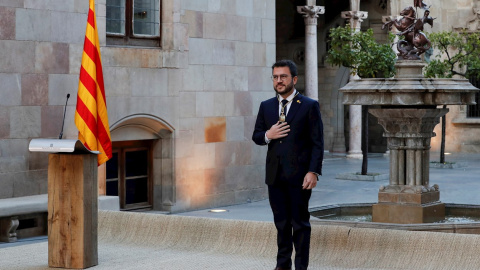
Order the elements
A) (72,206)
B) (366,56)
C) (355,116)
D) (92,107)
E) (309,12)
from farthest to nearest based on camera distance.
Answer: (355,116) < (309,12) < (366,56) < (92,107) < (72,206)

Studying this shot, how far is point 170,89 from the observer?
612 inches

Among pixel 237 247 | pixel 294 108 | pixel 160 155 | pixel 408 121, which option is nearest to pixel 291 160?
pixel 294 108

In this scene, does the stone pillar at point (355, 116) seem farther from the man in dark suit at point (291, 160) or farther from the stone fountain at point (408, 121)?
the man in dark suit at point (291, 160)

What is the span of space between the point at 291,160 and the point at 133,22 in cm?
851

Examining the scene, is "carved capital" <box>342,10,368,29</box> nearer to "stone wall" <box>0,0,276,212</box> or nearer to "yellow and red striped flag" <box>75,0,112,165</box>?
"stone wall" <box>0,0,276,212</box>

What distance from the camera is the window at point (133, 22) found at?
14945 millimetres

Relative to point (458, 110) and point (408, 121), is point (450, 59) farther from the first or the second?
point (408, 121)

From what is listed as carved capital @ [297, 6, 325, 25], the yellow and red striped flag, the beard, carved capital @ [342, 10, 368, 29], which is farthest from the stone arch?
carved capital @ [342, 10, 368, 29]

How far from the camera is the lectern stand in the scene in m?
7.80

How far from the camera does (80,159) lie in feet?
25.7

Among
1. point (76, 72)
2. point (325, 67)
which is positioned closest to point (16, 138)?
point (76, 72)

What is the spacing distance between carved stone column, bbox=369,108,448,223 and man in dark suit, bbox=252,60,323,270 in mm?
4392

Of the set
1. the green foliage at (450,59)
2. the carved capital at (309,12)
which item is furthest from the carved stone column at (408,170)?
the carved capital at (309,12)

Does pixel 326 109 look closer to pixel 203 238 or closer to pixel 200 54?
pixel 200 54
